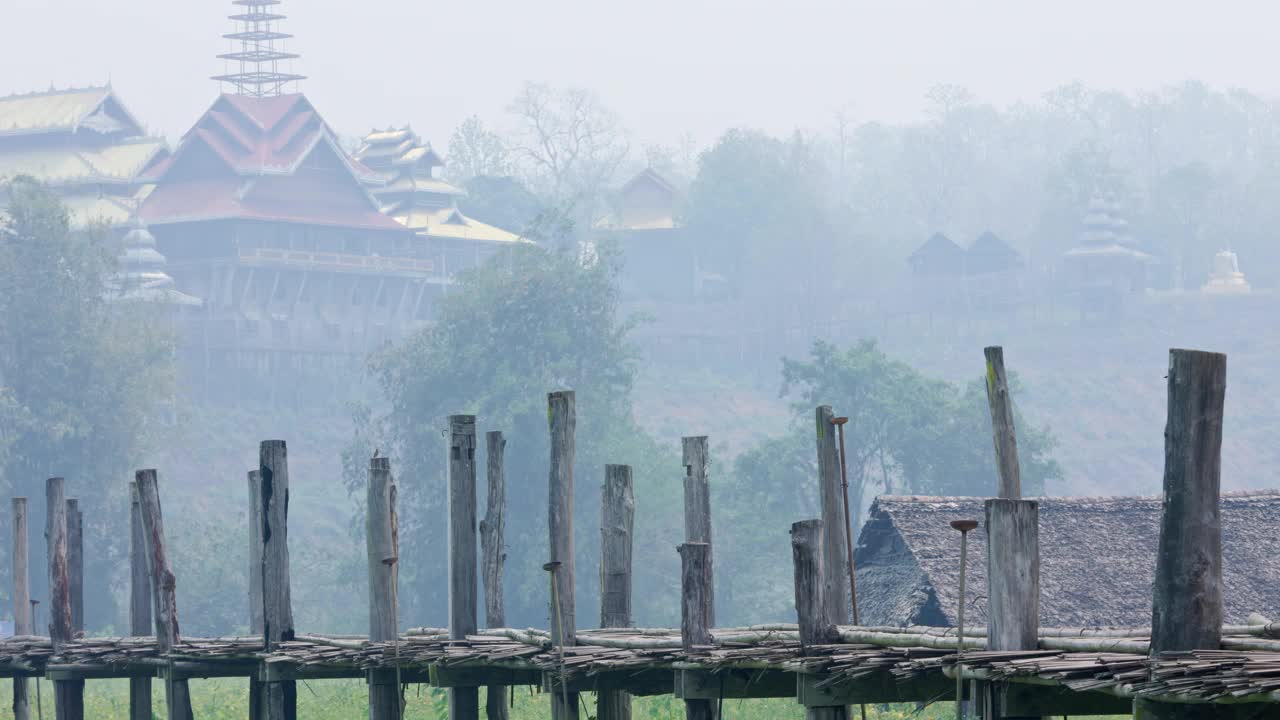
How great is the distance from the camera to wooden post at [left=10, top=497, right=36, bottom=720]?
1512 cm

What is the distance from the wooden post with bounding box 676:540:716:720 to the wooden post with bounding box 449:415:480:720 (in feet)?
7.04

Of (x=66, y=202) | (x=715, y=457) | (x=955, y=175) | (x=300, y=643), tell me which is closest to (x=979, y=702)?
(x=300, y=643)

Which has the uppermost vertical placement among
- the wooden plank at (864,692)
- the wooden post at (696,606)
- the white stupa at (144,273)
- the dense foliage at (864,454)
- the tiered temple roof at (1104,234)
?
the tiered temple roof at (1104,234)

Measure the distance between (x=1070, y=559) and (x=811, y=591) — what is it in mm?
15415

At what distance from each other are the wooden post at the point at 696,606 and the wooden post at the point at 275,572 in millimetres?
3236

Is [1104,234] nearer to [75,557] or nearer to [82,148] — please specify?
[82,148]

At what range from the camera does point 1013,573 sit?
701 centimetres

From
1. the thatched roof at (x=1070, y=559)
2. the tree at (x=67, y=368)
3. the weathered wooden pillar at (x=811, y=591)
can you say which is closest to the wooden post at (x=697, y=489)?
the weathered wooden pillar at (x=811, y=591)

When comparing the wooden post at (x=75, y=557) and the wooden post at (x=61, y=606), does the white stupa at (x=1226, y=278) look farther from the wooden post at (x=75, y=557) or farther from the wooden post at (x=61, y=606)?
the wooden post at (x=61, y=606)

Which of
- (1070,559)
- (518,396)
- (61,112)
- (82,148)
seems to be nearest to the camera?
(1070,559)

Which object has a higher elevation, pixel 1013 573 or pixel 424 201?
pixel 424 201

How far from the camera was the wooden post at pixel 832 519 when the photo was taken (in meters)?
10.1

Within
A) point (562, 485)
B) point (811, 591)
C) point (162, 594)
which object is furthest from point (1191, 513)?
point (162, 594)

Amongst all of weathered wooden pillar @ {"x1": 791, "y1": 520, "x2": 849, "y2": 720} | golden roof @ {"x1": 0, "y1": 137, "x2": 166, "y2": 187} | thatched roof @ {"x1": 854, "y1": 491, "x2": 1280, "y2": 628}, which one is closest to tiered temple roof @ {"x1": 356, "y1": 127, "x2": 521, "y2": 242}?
golden roof @ {"x1": 0, "y1": 137, "x2": 166, "y2": 187}
